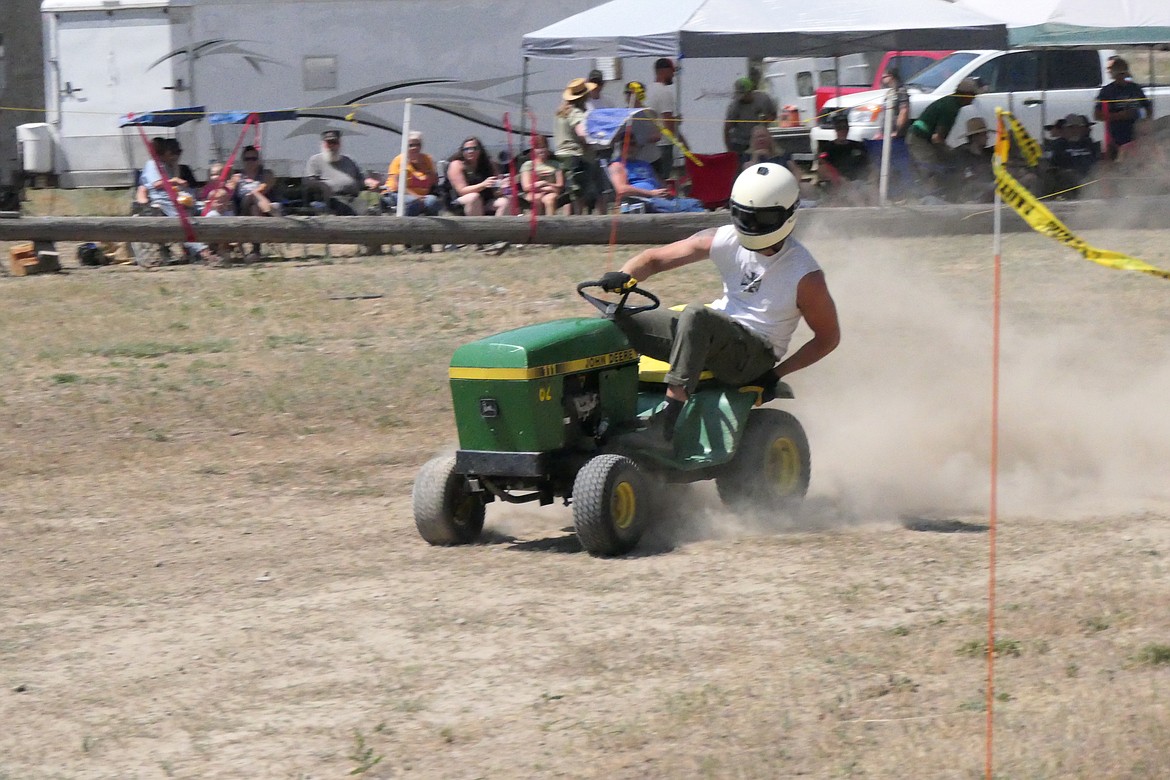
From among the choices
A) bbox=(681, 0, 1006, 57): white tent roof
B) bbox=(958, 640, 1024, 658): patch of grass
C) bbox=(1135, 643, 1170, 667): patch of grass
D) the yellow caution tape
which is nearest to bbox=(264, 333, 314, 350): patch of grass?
bbox=(681, 0, 1006, 57): white tent roof

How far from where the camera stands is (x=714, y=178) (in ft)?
53.3

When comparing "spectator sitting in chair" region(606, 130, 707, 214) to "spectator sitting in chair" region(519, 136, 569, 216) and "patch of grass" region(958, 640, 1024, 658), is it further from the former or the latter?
"patch of grass" region(958, 640, 1024, 658)

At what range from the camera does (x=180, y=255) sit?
51.1ft

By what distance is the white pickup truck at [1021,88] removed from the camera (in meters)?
18.2

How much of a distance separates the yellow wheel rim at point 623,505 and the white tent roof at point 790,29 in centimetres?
1049

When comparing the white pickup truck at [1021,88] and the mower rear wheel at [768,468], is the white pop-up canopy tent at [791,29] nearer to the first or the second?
the white pickup truck at [1021,88]

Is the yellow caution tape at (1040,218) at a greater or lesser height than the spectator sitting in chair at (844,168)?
lesser

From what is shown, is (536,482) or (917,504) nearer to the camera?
(536,482)

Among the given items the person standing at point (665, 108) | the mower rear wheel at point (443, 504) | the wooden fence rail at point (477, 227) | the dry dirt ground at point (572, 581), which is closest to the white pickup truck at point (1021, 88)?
the person standing at point (665, 108)

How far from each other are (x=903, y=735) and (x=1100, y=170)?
43.8ft

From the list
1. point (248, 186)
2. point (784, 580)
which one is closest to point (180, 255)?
point (248, 186)

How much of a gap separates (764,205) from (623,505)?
1486mm

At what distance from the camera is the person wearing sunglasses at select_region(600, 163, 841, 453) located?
6.75 meters

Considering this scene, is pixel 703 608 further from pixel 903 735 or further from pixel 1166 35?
pixel 1166 35
